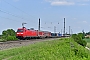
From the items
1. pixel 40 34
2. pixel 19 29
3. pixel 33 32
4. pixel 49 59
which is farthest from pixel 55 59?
pixel 40 34

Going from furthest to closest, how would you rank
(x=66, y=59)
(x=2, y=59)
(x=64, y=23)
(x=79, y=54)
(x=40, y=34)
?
(x=64, y=23) < (x=40, y=34) < (x=79, y=54) < (x=2, y=59) < (x=66, y=59)

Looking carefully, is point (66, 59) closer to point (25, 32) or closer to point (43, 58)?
point (43, 58)

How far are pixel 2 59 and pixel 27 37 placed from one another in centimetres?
5545

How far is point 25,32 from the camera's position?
69438 mm

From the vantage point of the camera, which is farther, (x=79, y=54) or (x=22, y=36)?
(x=22, y=36)

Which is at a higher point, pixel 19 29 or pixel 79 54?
pixel 19 29

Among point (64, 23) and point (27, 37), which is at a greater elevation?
point (64, 23)

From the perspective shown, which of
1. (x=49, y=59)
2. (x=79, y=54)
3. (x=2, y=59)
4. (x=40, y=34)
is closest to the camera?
(x=49, y=59)

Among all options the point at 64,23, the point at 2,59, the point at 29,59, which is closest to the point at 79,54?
the point at 2,59

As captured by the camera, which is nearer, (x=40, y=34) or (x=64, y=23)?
(x=40, y=34)

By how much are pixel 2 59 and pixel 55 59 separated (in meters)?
5.02

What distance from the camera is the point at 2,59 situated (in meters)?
17.3

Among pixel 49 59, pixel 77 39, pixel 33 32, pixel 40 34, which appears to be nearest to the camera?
pixel 49 59

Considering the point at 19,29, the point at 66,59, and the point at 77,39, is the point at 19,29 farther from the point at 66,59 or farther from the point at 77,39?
the point at 66,59
